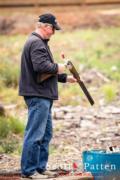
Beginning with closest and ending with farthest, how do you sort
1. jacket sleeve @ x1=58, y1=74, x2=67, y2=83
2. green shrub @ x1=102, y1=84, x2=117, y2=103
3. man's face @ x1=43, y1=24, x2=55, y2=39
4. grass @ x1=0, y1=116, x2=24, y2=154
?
1. man's face @ x1=43, y1=24, x2=55, y2=39
2. jacket sleeve @ x1=58, y1=74, x2=67, y2=83
3. grass @ x1=0, y1=116, x2=24, y2=154
4. green shrub @ x1=102, y1=84, x2=117, y2=103

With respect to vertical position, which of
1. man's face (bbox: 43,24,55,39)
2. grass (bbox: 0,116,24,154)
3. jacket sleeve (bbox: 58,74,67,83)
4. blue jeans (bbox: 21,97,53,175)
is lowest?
grass (bbox: 0,116,24,154)

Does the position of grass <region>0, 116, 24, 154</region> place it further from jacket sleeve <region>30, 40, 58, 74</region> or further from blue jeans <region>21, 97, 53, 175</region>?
jacket sleeve <region>30, 40, 58, 74</region>

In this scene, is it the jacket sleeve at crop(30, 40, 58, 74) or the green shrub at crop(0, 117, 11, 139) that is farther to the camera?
the green shrub at crop(0, 117, 11, 139)

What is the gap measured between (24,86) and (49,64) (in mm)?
444

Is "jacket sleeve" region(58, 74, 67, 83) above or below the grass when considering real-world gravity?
above

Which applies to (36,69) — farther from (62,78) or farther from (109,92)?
(109,92)

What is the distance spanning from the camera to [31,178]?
10164 millimetres

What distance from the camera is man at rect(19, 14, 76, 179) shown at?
394 inches

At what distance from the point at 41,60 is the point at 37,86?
0.36 m

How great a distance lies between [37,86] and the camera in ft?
33.1

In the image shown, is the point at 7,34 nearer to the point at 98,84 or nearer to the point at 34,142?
the point at 98,84

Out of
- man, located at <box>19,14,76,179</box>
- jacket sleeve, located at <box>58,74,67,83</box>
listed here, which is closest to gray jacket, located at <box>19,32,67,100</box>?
man, located at <box>19,14,76,179</box>

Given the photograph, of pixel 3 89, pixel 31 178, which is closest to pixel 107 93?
pixel 3 89

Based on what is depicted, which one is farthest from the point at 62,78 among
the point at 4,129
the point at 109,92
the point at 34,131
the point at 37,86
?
the point at 109,92
